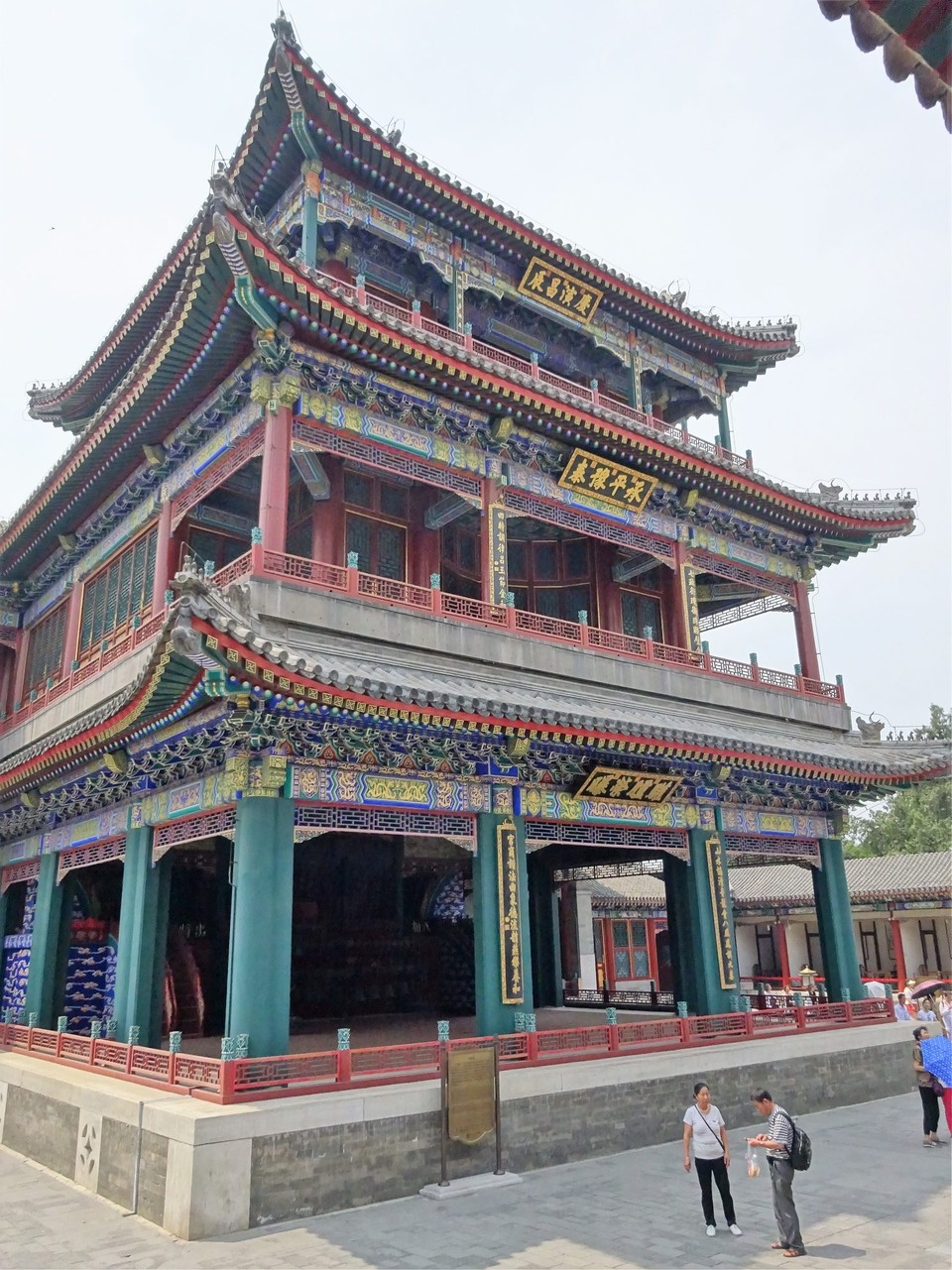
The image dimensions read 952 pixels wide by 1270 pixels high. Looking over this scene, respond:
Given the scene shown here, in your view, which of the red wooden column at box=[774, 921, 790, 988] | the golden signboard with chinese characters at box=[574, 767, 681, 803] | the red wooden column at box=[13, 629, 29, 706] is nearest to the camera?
the golden signboard with chinese characters at box=[574, 767, 681, 803]

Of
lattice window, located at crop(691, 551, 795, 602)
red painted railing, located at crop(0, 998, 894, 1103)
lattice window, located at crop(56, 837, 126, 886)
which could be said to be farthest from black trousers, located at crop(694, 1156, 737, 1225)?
lattice window, located at crop(691, 551, 795, 602)

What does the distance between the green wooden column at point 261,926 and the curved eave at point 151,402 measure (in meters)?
6.32

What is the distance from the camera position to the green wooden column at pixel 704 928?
1419cm

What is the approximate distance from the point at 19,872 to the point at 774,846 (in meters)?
13.3

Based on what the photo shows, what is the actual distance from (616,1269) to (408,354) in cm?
1074

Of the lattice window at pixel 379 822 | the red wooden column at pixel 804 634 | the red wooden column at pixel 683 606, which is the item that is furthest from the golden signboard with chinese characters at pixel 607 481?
the lattice window at pixel 379 822

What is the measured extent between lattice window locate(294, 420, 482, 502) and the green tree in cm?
4287

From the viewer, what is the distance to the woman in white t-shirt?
8.46 metres

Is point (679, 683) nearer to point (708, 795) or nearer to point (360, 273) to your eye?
point (708, 795)

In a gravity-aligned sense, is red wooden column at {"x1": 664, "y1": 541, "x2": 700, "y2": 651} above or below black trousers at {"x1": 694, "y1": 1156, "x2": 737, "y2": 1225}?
above

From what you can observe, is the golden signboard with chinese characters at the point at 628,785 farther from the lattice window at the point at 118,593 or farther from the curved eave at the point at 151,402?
the curved eave at the point at 151,402

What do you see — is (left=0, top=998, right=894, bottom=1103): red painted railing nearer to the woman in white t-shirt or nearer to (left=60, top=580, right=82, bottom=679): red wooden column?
the woman in white t-shirt

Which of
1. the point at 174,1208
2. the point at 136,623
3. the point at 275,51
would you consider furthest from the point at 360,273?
the point at 174,1208

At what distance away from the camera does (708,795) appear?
14930mm
